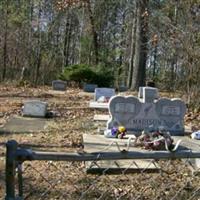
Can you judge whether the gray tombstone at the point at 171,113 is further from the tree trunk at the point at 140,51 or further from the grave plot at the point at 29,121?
the tree trunk at the point at 140,51

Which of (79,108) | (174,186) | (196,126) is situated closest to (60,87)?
(79,108)

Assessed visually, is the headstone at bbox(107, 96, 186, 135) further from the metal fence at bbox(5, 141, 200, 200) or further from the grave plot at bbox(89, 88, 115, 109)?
the grave plot at bbox(89, 88, 115, 109)

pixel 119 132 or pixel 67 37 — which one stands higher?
pixel 67 37

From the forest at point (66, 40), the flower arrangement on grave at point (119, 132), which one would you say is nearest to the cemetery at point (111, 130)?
the flower arrangement on grave at point (119, 132)

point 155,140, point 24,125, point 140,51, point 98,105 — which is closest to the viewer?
point 155,140

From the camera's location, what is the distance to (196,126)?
1049 cm

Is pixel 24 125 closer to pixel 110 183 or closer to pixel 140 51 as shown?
pixel 110 183

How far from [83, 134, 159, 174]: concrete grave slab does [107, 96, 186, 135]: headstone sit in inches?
28.1

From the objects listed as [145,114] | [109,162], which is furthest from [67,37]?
[109,162]

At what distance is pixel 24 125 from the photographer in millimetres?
9914

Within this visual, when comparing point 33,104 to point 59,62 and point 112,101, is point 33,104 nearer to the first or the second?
point 112,101

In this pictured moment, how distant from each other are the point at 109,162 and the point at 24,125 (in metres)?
3.99

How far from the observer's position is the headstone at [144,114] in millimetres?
9016

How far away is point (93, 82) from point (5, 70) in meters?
12.3
